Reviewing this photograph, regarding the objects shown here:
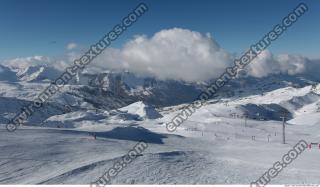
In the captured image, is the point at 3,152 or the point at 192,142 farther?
the point at 192,142

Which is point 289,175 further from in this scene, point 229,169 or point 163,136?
point 163,136

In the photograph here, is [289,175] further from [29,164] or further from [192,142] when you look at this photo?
[192,142]

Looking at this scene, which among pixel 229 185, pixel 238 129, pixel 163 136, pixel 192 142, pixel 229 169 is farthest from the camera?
pixel 238 129

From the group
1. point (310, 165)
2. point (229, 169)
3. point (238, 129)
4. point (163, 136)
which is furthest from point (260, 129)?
point (229, 169)

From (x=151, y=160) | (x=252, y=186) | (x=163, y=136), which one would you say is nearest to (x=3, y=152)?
(x=151, y=160)

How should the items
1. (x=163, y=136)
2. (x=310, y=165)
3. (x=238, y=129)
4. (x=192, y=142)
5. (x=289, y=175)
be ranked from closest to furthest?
(x=289, y=175), (x=310, y=165), (x=192, y=142), (x=163, y=136), (x=238, y=129)

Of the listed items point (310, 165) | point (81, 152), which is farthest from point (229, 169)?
point (81, 152)

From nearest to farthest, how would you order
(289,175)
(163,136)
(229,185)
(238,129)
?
(229,185)
(289,175)
(163,136)
(238,129)

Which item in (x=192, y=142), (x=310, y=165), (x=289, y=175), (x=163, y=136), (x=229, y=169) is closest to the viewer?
(x=289, y=175)

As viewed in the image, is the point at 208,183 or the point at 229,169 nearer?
the point at 208,183
